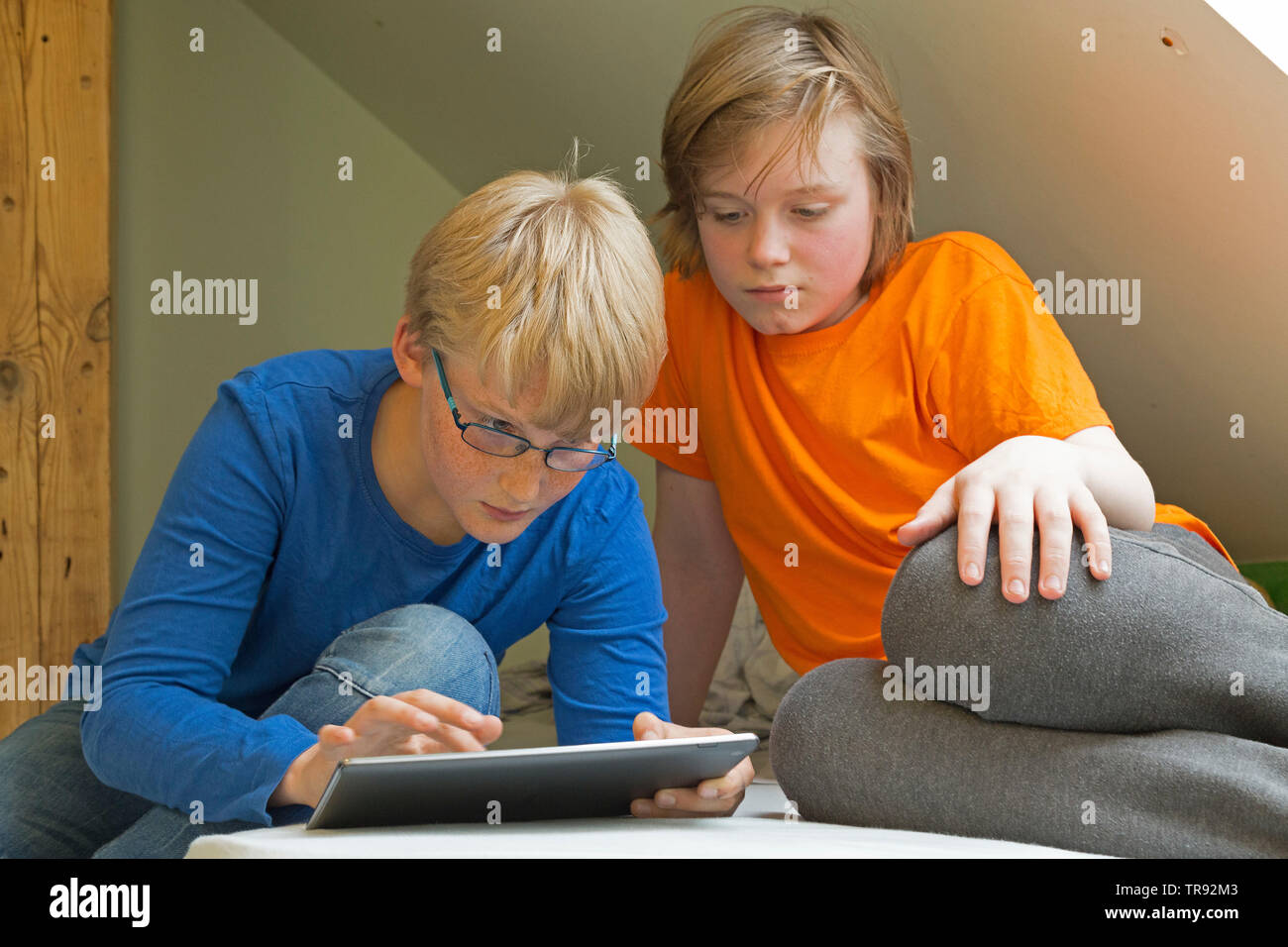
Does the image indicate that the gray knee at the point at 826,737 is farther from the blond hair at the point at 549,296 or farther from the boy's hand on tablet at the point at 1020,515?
the blond hair at the point at 549,296

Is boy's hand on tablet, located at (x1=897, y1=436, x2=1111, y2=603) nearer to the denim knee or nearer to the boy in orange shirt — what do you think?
the boy in orange shirt

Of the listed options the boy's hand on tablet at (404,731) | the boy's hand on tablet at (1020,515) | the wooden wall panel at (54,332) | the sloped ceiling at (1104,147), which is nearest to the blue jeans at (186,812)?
→ the boy's hand on tablet at (404,731)

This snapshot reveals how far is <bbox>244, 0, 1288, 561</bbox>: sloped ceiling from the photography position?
4.22 feet

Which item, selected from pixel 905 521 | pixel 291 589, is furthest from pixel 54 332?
pixel 905 521

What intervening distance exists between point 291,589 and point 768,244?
582 mm

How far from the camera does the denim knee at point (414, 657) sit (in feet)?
3.29

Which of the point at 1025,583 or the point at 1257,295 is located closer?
the point at 1025,583

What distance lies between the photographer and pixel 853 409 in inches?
51.7

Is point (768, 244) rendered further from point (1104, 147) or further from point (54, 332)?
point (54, 332)

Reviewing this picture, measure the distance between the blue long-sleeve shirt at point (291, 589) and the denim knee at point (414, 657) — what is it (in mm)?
66
